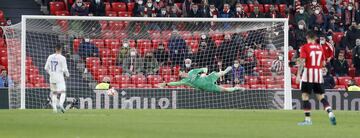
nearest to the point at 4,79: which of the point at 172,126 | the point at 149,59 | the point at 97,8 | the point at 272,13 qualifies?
the point at 149,59

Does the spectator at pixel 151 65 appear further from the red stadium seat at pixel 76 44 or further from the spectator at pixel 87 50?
the red stadium seat at pixel 76 44

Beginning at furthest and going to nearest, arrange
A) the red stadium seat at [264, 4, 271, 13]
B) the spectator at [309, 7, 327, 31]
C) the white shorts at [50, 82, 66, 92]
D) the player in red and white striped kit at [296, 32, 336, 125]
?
the red stadium seat at [264, 4, 271, 13] → the spectator at [309, 7, 327, 31] → the white shorts at [50, 82, 66, 92] → the player in red and white striped kit at [296, 32, 336, 125]

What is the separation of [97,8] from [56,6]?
59.5 inches

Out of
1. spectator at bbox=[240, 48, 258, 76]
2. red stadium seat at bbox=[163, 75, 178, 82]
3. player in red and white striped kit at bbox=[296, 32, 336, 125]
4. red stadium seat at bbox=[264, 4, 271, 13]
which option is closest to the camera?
player in red and white striped kit at bbox=[296, 32, 336, 125]

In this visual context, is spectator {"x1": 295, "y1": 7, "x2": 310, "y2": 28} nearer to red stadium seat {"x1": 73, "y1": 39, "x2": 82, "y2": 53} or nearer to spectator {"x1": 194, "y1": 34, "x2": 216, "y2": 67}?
spectator {"x1": 194, "y1": 34, "x2": 216, "y2": 67}

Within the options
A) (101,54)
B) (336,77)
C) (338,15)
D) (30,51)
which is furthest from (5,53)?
(338,15)

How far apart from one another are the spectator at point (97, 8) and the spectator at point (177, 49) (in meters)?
4.61

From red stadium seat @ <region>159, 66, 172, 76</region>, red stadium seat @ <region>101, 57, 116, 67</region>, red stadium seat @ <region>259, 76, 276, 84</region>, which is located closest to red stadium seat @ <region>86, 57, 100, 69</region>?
red stadium seat @ <region>101, 57, 116, 67</region>

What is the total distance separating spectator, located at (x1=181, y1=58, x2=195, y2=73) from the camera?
3189 centimetres

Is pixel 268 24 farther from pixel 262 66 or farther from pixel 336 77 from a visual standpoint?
pixel 336 77

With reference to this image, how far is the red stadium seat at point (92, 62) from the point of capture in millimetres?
31422

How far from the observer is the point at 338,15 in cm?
3997

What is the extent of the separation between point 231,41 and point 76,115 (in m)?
9.48

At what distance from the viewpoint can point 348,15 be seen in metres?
39.4
